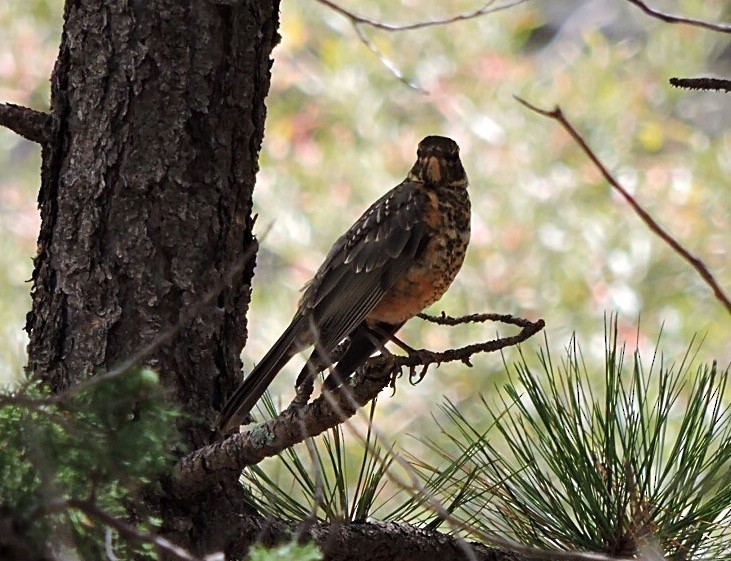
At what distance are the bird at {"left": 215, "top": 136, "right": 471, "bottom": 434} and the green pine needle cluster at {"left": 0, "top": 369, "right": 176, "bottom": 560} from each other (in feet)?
4.56

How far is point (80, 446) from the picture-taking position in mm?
1175

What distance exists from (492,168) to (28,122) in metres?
3.85

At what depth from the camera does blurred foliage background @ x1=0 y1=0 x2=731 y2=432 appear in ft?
18.7

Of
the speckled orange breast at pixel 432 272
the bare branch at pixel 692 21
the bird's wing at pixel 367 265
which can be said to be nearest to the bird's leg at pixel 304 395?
the bird's wing at pixel 367 265

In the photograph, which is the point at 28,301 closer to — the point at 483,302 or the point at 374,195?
the point at 374,195

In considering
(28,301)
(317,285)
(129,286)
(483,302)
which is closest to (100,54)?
(129,286)

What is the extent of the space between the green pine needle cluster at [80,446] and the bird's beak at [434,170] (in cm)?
193

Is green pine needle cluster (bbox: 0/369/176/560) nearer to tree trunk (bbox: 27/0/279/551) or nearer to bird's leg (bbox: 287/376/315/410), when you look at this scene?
bird's leg (bbox: 287/376/315/410)

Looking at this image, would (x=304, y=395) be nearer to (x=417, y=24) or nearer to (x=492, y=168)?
(x=417, y=24)

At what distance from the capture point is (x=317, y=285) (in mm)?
2969

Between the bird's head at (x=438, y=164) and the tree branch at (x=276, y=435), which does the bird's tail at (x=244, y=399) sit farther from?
the bird's head at (x=438, y=164)

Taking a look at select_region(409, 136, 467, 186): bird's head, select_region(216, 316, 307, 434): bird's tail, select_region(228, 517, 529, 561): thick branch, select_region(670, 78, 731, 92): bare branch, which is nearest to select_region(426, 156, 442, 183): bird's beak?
select_region(409, 136, 467, 186): bird's head

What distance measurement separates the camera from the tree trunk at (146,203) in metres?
2.31

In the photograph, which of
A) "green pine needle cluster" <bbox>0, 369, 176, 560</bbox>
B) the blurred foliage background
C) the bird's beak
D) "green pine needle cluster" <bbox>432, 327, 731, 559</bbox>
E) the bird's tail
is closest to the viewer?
"green pine needle cluster" <bbox>0, 369, 176, 560</bbox>
